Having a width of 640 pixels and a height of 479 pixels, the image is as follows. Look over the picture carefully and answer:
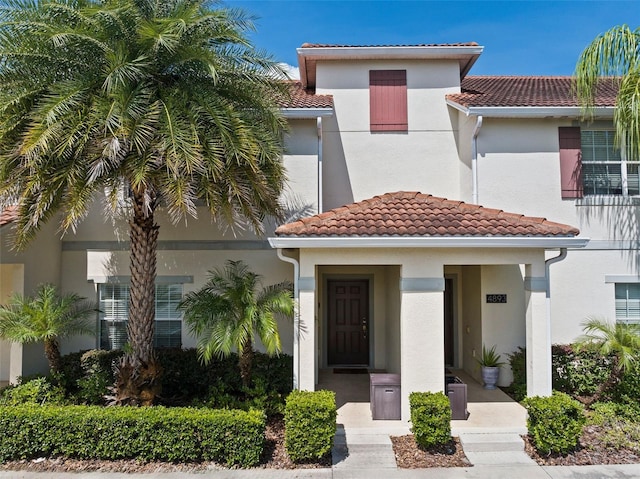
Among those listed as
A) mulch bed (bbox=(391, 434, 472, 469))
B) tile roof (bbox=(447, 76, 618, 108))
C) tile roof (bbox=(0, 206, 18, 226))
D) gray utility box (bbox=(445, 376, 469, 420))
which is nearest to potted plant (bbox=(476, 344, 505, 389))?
gray utility box (bbox=(445, 376, 469, 420))

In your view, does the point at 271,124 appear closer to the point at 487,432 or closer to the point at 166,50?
the point at 166,50

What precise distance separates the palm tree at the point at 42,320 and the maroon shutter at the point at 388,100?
9.24 metres

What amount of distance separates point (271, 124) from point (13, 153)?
191 inches

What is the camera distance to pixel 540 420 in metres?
7.32

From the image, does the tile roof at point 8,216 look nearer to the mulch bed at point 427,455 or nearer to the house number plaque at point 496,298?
the mulch bed at point 427,455

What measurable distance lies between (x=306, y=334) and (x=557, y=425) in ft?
15.3

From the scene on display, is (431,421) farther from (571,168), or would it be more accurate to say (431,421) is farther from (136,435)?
(571,168)

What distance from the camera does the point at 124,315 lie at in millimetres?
11203

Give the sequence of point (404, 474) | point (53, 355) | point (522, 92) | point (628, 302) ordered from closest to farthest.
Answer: point (404, 474)
point (53, 355)
point (628, 302)
point (522, 92)

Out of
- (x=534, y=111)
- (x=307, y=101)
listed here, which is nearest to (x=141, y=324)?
(x=307, y=101)

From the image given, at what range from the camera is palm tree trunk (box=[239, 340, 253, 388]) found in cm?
887

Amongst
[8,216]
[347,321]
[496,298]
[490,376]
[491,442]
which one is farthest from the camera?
[347,321]

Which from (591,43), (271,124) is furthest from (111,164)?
(591,43)

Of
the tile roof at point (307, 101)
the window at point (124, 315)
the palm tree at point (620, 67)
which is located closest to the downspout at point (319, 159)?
the tile roof at point (307, 101)
